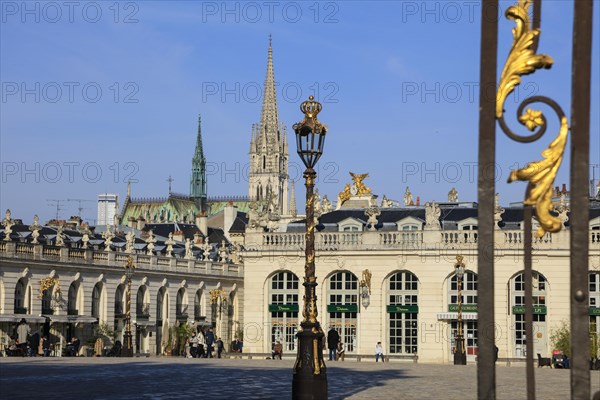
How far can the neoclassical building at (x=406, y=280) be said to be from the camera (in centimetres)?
6209

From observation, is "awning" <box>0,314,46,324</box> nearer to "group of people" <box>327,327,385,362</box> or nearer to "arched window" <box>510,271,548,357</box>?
"group of people" <box>327,327,385,362</box>

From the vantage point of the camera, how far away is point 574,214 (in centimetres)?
905

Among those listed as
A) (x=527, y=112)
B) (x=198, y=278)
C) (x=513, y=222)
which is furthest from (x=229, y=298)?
(x=527, y=112)

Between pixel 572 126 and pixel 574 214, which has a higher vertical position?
pixel 572 126

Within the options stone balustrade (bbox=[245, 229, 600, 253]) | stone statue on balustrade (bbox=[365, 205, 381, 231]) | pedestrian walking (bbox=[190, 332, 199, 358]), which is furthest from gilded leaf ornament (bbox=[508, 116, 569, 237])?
stone statue on balustrade (bbox=[365, 205, 381, 231])

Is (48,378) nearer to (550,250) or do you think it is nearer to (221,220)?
(550,250)

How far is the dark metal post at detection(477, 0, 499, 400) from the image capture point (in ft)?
30.8

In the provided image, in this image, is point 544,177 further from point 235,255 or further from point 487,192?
point 235,255

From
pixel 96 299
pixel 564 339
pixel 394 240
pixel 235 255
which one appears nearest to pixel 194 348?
pixel 394 240

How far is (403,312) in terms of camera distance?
64750mm

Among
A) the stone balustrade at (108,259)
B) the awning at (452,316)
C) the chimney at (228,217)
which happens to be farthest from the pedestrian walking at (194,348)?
the chimney at (228,217)

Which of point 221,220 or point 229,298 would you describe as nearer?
point 229,298

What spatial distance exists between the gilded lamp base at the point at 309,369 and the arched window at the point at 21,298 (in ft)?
159

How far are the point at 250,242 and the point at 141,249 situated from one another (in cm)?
2214
